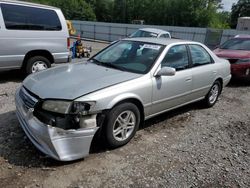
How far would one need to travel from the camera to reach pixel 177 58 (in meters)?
4.36

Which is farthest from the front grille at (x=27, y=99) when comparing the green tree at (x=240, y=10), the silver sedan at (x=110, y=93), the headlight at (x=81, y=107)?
the green tree at (x=240, y=10)

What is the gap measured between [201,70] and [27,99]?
3218mm

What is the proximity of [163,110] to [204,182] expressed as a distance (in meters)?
1.50

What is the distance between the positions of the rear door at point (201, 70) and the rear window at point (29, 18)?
154 inches

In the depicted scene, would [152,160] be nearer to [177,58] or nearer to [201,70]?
[177,58]

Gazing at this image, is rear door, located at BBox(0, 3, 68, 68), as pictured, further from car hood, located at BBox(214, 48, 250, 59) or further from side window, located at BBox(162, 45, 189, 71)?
car hood, located at BBox(214, 48, 250, 59)

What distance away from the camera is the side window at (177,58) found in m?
4.12

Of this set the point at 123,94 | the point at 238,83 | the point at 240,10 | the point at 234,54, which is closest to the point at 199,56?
the point at 123,94

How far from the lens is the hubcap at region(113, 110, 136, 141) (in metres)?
3.40

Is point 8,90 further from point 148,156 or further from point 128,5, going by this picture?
point 128,5

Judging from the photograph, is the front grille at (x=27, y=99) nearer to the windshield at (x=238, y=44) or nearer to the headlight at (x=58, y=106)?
the headlight at (x=58, y=106)

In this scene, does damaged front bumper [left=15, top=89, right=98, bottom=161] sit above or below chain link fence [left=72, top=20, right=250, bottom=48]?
above

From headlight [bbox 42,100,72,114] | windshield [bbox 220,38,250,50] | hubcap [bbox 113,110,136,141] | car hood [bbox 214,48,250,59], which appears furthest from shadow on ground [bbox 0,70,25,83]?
windshield [bbox 220,38,250,50]

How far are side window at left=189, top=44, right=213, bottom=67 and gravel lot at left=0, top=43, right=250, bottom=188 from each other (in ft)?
3.79
